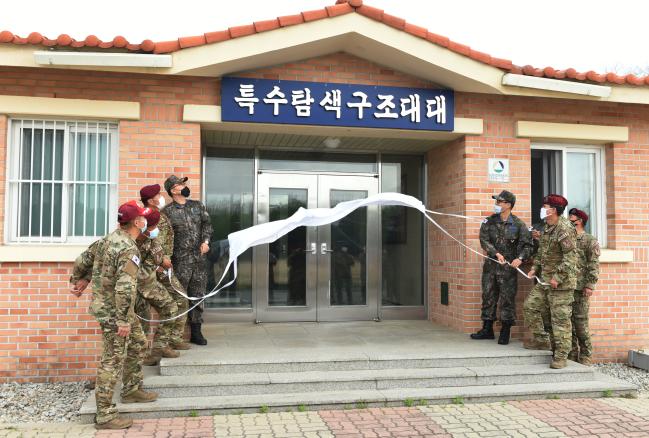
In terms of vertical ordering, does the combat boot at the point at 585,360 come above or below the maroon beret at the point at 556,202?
below

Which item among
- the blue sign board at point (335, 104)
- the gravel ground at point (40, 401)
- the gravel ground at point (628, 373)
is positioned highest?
the blue sign board at point (335, 104)

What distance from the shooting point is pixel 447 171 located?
7891 millimetres

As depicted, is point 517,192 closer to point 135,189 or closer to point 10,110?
point 135,189

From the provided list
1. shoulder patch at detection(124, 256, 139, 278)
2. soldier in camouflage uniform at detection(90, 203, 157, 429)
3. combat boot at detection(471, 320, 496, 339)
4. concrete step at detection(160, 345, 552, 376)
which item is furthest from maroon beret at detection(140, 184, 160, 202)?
combat boot at detection(471, 320, 496, 339)

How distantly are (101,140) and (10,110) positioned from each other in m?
0.99

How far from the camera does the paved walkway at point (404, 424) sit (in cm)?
466

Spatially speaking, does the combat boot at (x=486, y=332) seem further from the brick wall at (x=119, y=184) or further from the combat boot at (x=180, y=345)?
the brick wall at (x=119, y=184)

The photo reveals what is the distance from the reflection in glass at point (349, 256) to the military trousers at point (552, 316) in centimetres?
282

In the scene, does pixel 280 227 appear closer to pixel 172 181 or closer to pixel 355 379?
pixel 172 181

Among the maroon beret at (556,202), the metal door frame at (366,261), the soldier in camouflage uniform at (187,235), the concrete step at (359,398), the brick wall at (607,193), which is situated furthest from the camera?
the metal door frame at (366,261)

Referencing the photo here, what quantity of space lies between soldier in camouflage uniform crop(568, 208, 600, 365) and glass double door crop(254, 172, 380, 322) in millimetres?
2970

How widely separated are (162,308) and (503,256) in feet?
13.2

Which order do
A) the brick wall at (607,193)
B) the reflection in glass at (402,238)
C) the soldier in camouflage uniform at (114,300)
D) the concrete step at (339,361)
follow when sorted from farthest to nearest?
the reflection in glass at (402,238), the brick wall at (607,193), the concrete step at (339,361), the soldier in camouflage uniform at (114,300)

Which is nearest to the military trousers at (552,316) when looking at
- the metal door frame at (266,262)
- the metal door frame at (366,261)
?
the metal door frame at (366,261)
